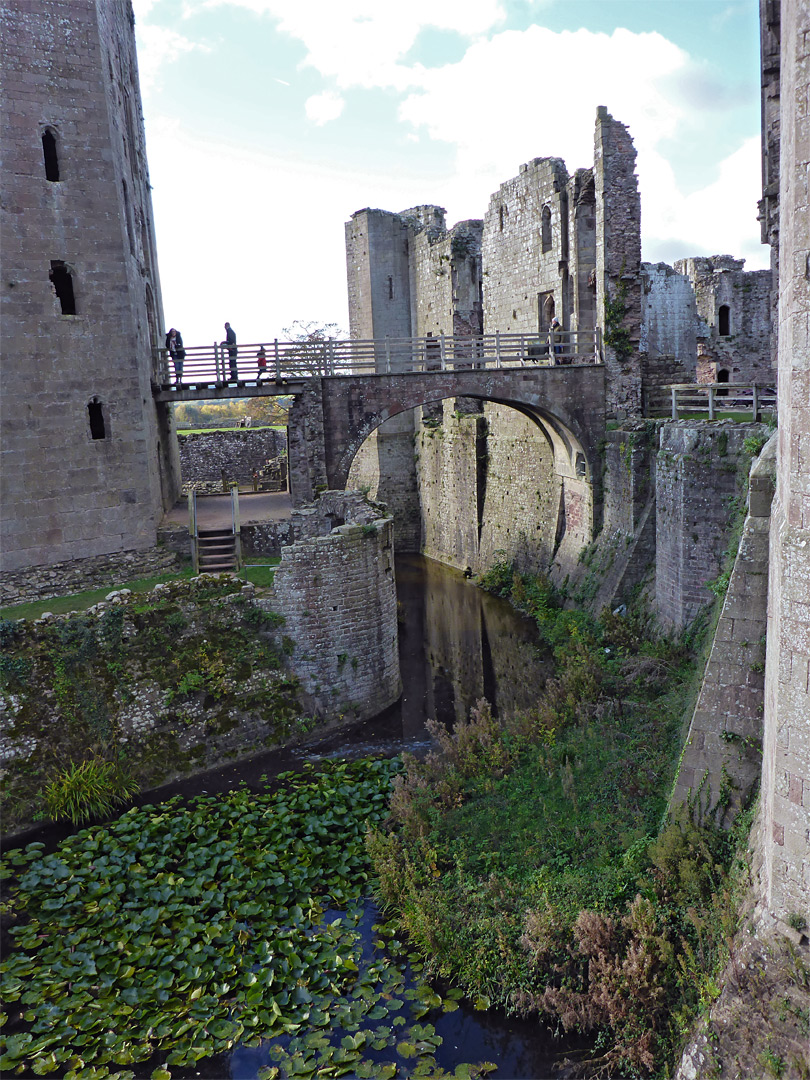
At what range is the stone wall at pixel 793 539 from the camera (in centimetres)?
504

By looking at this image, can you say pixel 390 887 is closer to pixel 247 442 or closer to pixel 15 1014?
pixel 15 1014

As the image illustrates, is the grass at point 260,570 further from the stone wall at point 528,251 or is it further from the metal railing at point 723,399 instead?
the stone wall at point 528,251

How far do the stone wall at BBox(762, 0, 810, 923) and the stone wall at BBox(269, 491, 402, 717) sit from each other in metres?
7.59

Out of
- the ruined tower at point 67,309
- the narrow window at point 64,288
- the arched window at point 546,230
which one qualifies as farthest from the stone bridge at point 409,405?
the narrow window at point 64,288

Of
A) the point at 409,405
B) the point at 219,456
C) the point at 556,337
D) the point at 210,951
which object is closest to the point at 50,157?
the point at 409,405

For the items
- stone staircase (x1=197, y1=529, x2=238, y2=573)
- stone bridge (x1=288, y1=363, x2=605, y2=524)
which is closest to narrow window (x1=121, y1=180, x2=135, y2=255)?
stone bridge (x1=288, y1=363, x2=605, y2=524)

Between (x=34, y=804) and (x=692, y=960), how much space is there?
25.0 ft

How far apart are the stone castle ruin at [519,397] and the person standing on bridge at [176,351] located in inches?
18.2

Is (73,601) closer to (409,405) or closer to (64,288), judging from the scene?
(64,288)

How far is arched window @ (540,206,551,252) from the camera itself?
2002 cm

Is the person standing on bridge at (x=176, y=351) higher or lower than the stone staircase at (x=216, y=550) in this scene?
higher

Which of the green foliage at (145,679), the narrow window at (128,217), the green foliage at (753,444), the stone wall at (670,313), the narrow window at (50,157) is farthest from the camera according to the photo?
the stone wall at (670,313)

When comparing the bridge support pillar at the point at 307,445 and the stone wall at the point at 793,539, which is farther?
the bridge support pillar at the point at 307,445

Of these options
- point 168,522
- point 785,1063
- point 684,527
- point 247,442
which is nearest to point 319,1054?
point 785,1063
